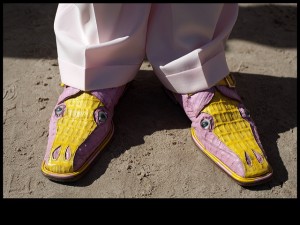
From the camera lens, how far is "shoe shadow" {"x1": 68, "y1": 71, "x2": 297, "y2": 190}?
5.16ft

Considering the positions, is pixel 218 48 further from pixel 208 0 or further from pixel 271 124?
pixel 271 124

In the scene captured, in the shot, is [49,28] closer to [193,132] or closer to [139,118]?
[139,118]

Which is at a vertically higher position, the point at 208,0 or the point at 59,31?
the point at 208,0

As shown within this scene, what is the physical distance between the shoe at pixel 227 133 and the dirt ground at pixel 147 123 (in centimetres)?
4

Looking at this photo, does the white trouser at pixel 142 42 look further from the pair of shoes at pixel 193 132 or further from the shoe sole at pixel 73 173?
the shoe sole at pixel 73 173

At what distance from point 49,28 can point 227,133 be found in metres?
1.13

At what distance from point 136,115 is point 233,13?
0.53 metres

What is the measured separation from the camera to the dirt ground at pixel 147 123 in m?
1.48

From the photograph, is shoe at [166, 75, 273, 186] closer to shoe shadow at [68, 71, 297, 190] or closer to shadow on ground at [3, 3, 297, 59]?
shoe shadow at [68, 71, 297, 190]

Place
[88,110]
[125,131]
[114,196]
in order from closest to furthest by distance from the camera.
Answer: [114,196], [88,110], [125,131]

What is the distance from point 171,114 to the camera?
1771 millimetres

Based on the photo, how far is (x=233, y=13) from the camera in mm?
1583

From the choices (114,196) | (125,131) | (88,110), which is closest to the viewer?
(114,196)

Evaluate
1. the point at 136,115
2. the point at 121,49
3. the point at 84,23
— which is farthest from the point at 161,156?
the point at 84,23
